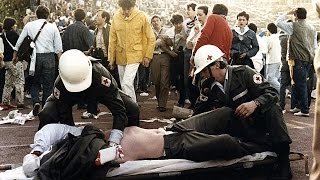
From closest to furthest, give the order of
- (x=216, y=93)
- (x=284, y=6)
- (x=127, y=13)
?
(x=216, y=93)
(x=127, y=13)
(x=284, y=6)

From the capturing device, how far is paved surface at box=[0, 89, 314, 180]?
5.82 metres

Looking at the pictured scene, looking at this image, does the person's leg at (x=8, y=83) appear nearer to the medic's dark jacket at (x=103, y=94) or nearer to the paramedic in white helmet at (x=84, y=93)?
the paramedic in white helmet at (x=84, y=93)

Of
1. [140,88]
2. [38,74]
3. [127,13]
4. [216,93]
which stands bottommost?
[140,88]

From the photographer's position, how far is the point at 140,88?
11820 millimetres

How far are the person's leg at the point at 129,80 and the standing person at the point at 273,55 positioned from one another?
11.4 ft

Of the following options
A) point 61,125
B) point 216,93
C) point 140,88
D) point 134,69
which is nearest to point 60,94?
point 61,125

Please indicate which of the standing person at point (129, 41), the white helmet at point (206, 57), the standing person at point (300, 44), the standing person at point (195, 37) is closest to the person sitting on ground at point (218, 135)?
the white helmet at point (206, 57)

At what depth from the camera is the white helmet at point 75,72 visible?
4160mm

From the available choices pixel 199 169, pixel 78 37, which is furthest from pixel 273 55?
pixel 199 169

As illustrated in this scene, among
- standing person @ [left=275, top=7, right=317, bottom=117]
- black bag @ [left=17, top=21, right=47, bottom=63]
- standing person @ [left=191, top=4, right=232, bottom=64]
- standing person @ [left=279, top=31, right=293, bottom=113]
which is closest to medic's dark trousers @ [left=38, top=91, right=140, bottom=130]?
standing person @ [left=191, top=4, right=232, bottom=64]

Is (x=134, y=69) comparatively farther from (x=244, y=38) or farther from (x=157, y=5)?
(x=157, y=5)

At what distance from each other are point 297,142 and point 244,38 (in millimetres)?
1747

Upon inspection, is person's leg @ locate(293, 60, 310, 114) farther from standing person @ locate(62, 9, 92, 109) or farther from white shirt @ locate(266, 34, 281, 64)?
standing person @ locate(62, 9, 92, 109)

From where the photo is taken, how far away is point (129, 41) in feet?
23.9
